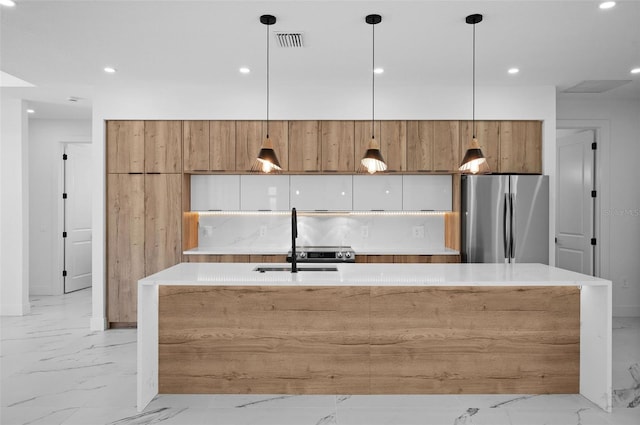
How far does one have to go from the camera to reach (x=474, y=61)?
4250 mm

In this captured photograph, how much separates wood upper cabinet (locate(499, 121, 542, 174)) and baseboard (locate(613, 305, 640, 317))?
2278 millimetres

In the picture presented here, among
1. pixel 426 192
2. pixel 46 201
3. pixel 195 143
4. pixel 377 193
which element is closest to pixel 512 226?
pixel 426 192

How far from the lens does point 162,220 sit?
5125 mm

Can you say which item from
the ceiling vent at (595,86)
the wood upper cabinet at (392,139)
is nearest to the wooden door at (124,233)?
A: the wood upper cabinet at (392,139)

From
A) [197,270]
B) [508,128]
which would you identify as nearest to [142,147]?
[197,270]

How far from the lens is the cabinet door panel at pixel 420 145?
5.14 meters

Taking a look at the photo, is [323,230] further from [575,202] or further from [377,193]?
[575,202]

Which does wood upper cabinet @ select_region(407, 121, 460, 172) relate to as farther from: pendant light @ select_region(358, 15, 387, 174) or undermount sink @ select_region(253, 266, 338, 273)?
undermount sink @ select_region(253, 266, 338, 273)

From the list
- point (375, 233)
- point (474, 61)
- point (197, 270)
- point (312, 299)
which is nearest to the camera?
point (312, 299)

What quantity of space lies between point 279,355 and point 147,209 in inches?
110

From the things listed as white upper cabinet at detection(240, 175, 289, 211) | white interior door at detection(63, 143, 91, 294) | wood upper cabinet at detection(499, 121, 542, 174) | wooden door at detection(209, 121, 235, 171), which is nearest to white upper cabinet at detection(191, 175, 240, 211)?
white upper cabinet at detection(240, 175, 289, 211)

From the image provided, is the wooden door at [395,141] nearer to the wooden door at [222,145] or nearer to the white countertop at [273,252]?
the white countertop at [273,252]

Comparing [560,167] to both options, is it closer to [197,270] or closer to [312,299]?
[312,299]

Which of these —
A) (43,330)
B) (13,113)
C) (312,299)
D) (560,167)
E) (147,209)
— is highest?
(13,113)
